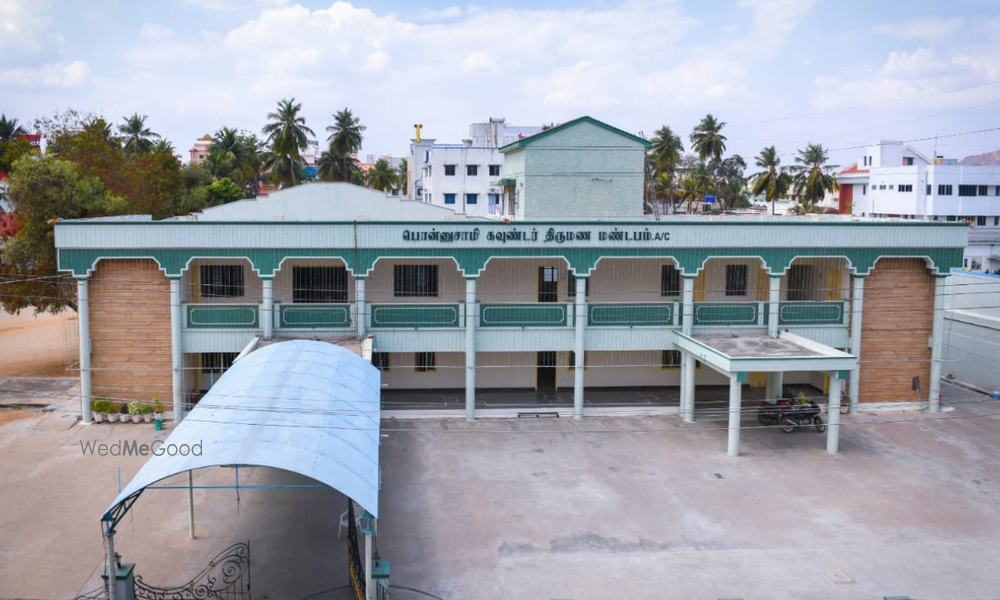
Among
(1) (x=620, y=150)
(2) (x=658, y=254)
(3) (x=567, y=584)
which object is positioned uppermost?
(1) (x=620, y=150)

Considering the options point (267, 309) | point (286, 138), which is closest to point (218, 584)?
point (267, 309)

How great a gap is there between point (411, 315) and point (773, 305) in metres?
12.3

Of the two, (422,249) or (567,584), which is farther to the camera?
(422,249)

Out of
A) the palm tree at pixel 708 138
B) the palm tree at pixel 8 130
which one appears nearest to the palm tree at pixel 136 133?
the palm tree at pixel 8 130

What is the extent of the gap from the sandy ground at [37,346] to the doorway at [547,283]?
56.7ft

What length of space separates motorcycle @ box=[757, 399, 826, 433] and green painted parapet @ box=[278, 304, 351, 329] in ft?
46.0

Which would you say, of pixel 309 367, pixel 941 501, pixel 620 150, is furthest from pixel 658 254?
pixel 309 367

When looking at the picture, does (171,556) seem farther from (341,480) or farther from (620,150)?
(620,150)

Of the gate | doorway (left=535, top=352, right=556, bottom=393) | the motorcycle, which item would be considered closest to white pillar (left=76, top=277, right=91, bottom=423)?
the gate

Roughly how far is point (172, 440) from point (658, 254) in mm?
17617

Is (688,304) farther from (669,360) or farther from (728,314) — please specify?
(669,360)

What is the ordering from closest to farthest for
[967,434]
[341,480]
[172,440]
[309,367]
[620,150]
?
1. [341,480]
2. [172,440]
3. [309,367]
4. [967,434]
5. [620,150]

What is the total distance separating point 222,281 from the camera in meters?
30.3

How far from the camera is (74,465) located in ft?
78.0
